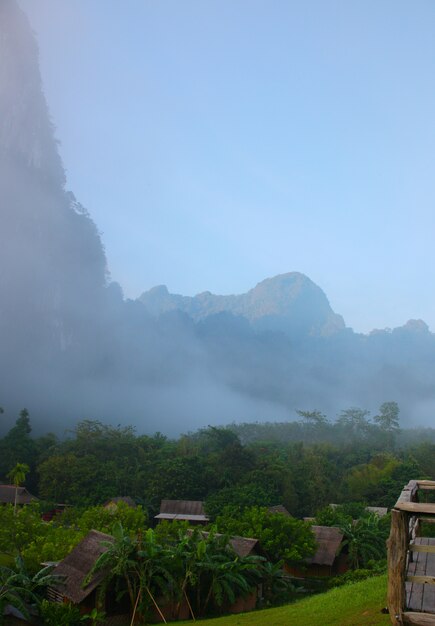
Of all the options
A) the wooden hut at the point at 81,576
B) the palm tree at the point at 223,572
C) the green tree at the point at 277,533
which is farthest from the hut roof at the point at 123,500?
the palm tree at the point at 223,572

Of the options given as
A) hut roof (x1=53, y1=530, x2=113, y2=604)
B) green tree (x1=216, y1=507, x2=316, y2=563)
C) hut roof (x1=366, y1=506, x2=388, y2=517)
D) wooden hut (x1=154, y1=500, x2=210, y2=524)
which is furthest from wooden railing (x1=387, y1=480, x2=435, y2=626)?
wooden hut (x1=154, y1=500, x2=210, y2=524)

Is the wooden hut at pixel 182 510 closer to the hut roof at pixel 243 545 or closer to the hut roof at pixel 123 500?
the hut roof at pixel 123 500

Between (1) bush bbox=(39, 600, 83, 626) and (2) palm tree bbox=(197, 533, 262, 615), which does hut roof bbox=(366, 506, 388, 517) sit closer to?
(2) palm tree bbox=(197, 533, 262, 615)

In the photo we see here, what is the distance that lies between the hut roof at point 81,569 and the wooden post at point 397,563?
558 inches

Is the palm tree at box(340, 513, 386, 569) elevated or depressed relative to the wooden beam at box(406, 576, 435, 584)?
depressed

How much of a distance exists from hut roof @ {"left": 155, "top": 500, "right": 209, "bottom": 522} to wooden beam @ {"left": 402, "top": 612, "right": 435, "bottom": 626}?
36848 mm

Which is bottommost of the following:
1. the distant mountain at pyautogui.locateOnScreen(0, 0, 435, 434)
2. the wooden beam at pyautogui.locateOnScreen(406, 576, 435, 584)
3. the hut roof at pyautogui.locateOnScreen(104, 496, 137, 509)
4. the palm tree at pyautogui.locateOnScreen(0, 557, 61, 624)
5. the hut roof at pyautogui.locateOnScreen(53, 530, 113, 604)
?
the hut roof at pyautogui.locateOnScreen(104, 496, 137, 509)

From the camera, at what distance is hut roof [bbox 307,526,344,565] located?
27.4 m

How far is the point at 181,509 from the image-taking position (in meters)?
41.9

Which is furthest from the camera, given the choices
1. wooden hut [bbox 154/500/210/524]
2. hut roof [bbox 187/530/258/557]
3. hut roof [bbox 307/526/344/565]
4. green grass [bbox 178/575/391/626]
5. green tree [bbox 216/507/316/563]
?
wooden hut [bbox 154/500/210/524]

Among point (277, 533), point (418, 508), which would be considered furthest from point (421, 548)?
point (277, 533)

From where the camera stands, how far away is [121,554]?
17.3m

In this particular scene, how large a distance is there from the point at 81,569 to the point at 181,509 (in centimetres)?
2484

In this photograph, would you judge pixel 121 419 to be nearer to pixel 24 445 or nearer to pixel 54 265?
pixel 54 265
